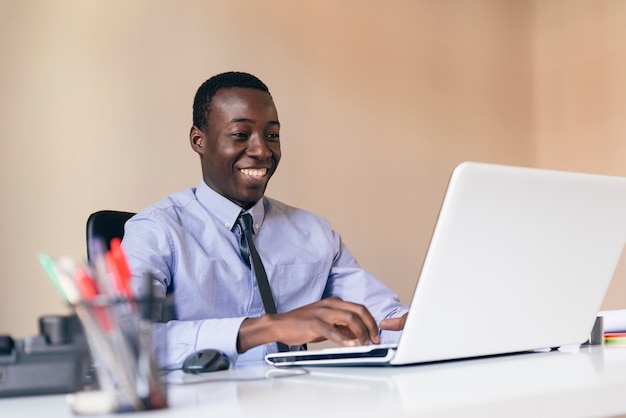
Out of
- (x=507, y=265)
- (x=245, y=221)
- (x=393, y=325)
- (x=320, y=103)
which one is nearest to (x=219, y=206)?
(x=245, y=221)

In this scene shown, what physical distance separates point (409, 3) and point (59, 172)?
5.50 feet

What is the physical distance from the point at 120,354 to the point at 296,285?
3.77 ft

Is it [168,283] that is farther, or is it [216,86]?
[216,86]

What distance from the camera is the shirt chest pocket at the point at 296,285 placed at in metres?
1.76

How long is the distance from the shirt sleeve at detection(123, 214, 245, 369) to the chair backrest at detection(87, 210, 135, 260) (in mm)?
66

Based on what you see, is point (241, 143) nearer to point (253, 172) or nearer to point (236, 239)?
point (253, 172)

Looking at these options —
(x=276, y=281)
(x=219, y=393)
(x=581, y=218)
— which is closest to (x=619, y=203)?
(x=581, y=218)

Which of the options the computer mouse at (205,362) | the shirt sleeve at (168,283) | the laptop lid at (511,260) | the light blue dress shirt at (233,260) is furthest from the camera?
the light blue dress shirt at (233,260)

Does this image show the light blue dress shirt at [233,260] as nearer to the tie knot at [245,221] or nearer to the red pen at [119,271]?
the tie knot at [245,221]

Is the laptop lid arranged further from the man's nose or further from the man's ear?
the man's ear

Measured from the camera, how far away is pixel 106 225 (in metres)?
1.68

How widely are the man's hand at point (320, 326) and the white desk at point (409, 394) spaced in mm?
92

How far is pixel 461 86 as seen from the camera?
11.1ft

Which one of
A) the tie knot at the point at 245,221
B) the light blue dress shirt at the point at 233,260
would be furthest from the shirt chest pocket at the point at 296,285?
the tie knot at the point at 245,221
